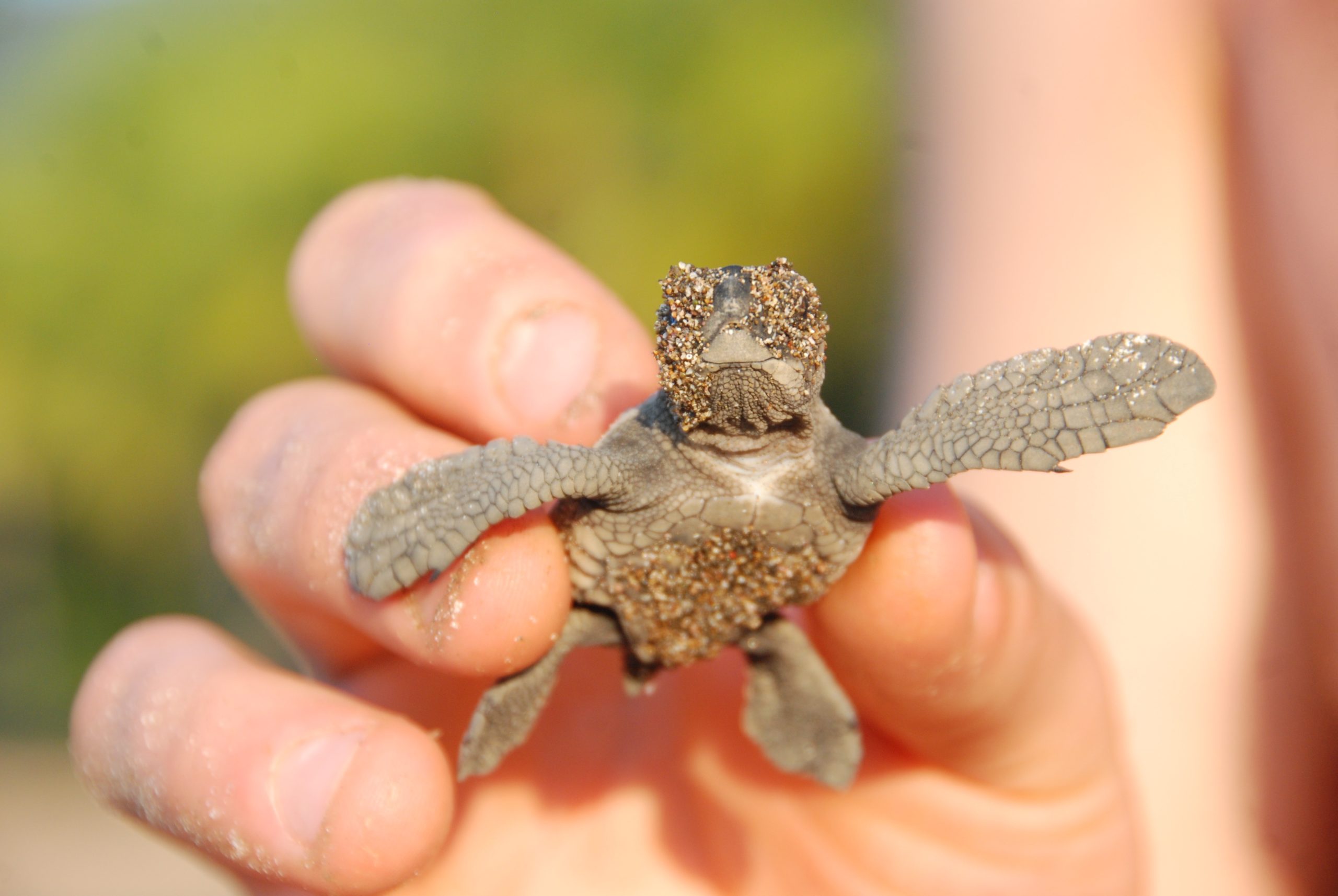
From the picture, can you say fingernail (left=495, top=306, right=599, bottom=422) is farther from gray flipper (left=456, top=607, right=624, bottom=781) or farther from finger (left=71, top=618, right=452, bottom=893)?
finger (left=71, top=618, right=452, bottom=893)

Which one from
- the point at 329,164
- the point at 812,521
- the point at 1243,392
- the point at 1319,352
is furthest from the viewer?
the point at 329,164

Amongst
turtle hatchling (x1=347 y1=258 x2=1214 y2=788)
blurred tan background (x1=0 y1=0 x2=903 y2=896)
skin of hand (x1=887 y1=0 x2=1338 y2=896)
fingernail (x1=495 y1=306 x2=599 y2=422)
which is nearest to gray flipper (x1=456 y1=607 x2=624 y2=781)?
turtle hatchling (x1=347 y1=258 x2=1214 y2=788)

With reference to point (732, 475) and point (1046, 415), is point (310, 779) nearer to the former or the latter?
point (732, 475)

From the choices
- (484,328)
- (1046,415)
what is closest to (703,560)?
(1046,415)

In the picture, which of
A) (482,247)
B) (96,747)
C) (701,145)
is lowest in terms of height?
(96,747)

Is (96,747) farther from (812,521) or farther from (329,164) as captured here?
(329,164)

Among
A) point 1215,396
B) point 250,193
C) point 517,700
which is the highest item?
point 250,193

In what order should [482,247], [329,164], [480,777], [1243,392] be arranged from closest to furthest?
[482,247], [480,777], [1243,392], [329,164]

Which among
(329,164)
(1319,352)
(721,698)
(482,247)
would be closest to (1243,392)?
(1319,352)
